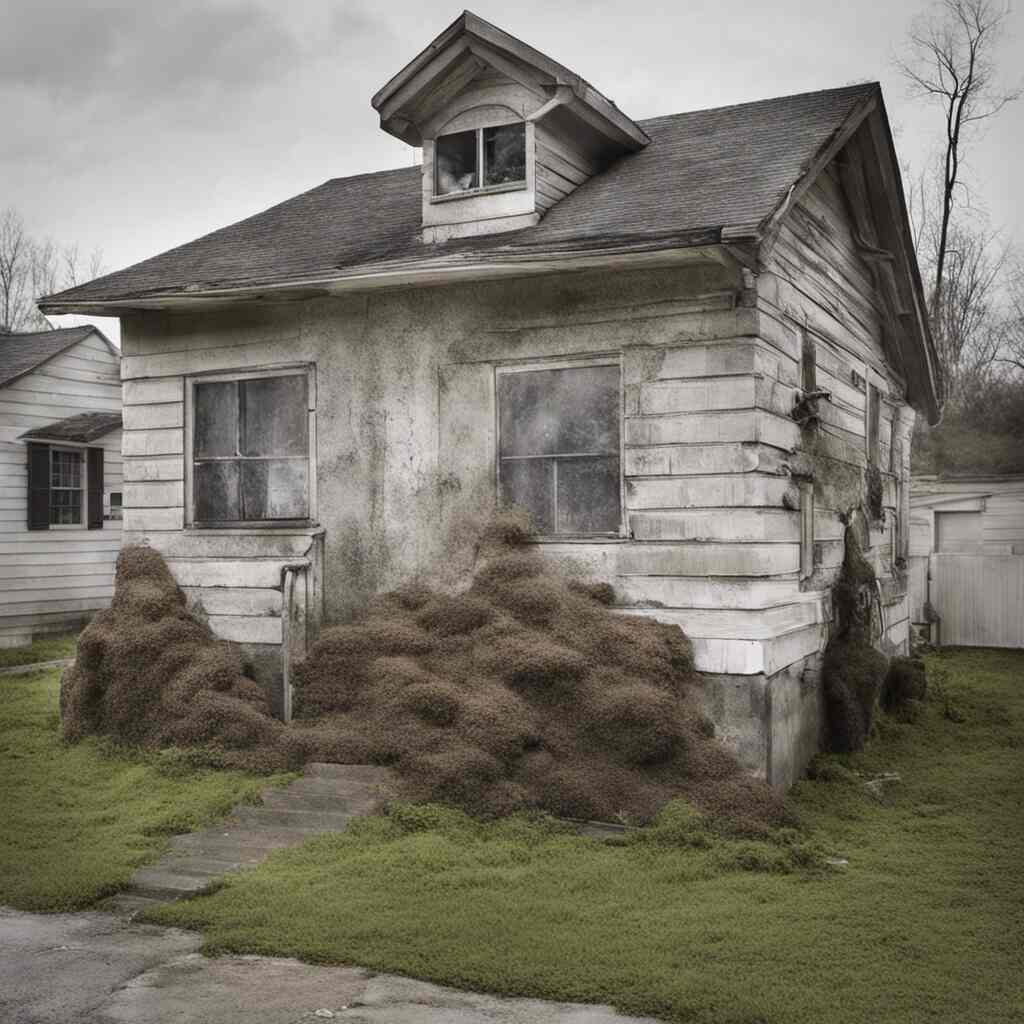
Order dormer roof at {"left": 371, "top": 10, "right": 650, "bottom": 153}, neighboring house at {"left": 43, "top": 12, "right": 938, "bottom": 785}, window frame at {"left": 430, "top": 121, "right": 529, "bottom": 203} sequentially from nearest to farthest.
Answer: neighboring house at {"left": 43, "top": 12, "right": 938, "bottom": 785} < dormer roof at {"left": 371, "top": 10, "right": 650, "bottom": 153} < window frame at {"left": 430, "top": 121, "right": 529, "bottom": 203}

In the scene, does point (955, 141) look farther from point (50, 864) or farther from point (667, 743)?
point (50, 864)

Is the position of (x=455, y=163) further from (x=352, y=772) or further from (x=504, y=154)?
(x=352, y=772)

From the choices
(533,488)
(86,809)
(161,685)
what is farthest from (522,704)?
(161,685)

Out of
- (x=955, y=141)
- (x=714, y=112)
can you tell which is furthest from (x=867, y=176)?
(x=955, y=141)

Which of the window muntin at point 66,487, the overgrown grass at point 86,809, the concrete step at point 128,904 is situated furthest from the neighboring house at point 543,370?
the window muntin at point 66,487

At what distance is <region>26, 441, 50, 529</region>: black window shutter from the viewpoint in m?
18.5

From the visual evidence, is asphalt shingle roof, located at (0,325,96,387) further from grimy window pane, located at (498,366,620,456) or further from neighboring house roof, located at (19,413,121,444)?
grimy window pane, located at (498,366,620,456)

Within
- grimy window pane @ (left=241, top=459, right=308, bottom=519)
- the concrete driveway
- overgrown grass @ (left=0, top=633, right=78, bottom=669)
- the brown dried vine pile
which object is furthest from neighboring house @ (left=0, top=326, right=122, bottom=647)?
the concrete driveway

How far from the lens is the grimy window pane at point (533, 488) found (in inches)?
386

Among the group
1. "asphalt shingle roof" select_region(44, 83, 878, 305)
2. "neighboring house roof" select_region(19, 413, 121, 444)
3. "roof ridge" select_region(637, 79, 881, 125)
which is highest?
"roof ridge" select_region(637, 79, 881, 125)

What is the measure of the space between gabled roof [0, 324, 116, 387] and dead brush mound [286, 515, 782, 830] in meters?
11.5

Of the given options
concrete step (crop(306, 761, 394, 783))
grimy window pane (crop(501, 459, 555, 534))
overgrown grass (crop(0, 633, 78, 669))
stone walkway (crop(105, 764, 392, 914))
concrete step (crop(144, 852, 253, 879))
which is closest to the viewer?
stone walkway (crop(105, 764, 392, 914))

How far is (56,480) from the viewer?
758 inches

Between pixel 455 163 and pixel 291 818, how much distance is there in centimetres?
615
